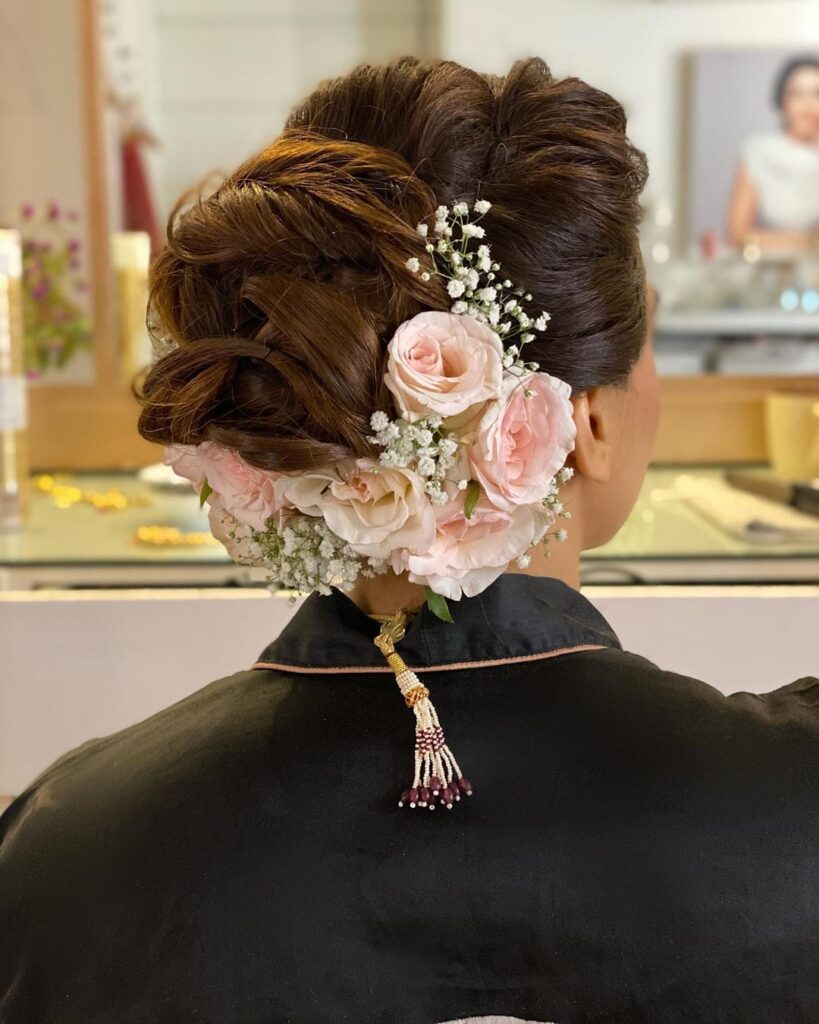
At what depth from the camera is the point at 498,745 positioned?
68cm

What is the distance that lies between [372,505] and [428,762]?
0.14m

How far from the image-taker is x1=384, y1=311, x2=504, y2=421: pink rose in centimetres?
62

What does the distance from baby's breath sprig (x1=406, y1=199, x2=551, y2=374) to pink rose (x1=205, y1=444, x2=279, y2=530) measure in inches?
5.9

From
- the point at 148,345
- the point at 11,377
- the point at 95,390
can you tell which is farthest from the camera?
the point at 148,345

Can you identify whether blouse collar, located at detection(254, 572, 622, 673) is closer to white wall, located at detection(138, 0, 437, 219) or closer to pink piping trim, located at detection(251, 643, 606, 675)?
pink piping trim, located at detection(251, 643, 606, 675)

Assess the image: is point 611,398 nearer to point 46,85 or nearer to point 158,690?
point 158,690

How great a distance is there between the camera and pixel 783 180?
492 centimetres

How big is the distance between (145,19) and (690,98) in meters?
2.08

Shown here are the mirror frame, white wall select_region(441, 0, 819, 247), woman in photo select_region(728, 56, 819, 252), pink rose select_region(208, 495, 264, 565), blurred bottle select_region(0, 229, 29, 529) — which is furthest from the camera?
woman in photo select_region(728, 56, 819, 252)

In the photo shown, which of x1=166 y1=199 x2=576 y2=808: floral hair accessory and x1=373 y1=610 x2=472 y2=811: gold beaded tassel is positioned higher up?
x1=166 y1=199 x2=576 y2=808: floral hair accessory

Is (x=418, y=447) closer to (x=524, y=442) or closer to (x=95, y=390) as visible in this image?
(x=524, y=442)

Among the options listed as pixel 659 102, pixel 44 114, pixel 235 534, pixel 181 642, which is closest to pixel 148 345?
pixel 44 114

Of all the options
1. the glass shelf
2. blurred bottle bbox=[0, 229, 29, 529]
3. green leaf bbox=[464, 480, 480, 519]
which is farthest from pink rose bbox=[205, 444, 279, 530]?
blurred bottle bbox=[0, 229, 29, 529]

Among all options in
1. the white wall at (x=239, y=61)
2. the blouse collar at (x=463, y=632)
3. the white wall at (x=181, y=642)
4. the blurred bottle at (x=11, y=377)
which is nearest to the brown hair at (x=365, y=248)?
the blouse collar at (x=463, y=632)
